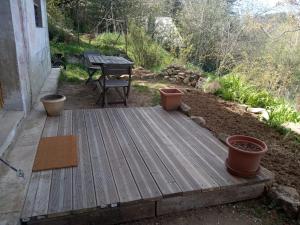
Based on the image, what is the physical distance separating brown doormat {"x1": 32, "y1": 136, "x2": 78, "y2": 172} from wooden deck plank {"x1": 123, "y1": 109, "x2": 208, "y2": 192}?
0.88 m

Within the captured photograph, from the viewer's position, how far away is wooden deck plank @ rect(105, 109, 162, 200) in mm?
1955

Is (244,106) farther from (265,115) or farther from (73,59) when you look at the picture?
(73,59)

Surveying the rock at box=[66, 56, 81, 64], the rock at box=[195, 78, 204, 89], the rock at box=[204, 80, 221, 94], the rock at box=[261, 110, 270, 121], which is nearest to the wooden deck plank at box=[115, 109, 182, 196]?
the rock at box=[261, 110, 270, 121]

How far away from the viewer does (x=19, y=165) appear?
2.24 m

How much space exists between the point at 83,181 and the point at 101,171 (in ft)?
0.64

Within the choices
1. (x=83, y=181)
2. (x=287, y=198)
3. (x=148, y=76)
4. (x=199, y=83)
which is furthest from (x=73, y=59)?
(x=287, y=198)

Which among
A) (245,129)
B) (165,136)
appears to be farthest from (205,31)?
(165,136)

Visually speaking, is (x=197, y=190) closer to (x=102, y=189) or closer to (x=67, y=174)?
(x=102, y=189)

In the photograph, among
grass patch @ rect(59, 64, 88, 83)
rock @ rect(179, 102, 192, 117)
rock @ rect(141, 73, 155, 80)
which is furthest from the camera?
rock @ rect(141, 73, 155, 80)

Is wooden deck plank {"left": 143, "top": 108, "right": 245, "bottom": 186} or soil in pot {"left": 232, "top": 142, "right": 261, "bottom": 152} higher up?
soil in pot {"left": 232, "top": 142, "right": 261, "bottom": 152}

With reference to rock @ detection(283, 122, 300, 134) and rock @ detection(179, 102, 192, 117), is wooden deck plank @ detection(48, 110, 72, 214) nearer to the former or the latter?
rock @ detection(179, 102, 192, 117)

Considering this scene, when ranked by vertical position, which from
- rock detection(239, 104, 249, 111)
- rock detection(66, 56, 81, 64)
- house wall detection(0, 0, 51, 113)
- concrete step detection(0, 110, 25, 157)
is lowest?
rock detection(66, 56, 81, 64)

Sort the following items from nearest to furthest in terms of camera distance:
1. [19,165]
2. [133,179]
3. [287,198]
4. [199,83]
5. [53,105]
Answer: [287,198] < [133,179] < [19,165] < [53,105] < [199,83]

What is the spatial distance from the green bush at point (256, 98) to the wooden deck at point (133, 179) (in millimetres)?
1522
